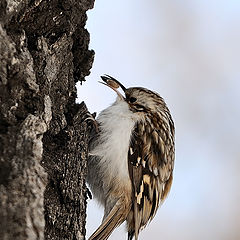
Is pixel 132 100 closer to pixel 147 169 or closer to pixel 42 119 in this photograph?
pixel 147 169

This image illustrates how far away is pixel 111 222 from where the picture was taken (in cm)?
218

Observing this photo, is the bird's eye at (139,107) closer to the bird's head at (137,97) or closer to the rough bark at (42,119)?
the bird's head at (137,97)

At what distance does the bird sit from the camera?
2.23m

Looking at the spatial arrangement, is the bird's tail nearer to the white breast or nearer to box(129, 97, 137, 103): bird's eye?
the white breast

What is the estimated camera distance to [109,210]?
7.33ft

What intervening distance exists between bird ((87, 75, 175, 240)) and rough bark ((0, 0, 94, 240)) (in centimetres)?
42

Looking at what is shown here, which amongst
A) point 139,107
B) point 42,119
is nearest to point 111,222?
point 139,107

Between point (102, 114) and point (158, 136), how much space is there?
0.89 feet

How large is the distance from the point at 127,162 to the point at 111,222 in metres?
0.24

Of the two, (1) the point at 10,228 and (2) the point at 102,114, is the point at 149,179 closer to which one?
(2) the point at 102,114

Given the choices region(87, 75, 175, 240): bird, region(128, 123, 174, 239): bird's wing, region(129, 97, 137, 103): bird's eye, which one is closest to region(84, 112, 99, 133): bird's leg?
region(87, 75, 175, 240): bird

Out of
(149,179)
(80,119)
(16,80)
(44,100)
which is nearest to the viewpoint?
(16,80)

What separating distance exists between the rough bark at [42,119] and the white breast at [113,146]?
39 centimetres

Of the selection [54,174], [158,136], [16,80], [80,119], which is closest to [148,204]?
[158,136]
